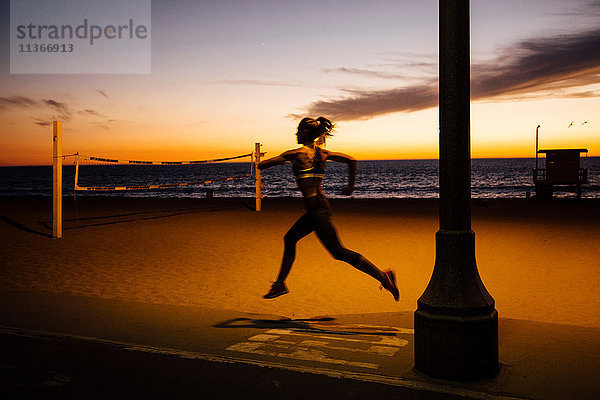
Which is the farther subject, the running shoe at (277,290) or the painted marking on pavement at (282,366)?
the running shoe at (277,290)

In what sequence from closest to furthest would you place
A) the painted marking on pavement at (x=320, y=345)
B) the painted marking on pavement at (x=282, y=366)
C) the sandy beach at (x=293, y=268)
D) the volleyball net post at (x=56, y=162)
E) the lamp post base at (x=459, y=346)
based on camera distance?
1. the painted marking on pavement at (x=282, y=366)
2. the lamp post base at (x=459, y=346)
3. the painted marking on pavement at (x=320, y=345)
4. the sandy beach at (x=293, y=268)
5. the volleyball net post at (x=56, y=162)

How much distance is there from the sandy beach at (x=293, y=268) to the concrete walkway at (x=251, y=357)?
0.96m

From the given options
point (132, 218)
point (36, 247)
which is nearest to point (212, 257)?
point (36, 247)

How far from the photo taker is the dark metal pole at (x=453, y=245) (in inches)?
158

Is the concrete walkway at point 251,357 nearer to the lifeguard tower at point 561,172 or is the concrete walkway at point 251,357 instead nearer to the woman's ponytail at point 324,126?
the woman's ponytail at point 324,126

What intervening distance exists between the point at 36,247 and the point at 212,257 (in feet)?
14.5

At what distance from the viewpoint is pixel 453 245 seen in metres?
4.13

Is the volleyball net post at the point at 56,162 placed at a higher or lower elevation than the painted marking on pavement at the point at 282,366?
higher

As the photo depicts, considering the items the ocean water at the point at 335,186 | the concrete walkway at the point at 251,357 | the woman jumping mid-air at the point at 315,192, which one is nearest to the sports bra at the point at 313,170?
the woman jumping mid-air at the point at 315,192

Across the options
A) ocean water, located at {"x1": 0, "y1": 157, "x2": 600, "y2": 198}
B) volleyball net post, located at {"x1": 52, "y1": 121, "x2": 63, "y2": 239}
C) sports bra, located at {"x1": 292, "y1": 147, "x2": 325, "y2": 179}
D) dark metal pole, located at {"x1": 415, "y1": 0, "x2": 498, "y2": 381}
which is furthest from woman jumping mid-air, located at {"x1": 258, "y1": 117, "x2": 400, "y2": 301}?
ocean water, located at {"x1": 0, "y1": 157, "x2": 600, "y2": 198}

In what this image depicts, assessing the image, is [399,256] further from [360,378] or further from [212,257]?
[360,378]

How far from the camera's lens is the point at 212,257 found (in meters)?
11.1

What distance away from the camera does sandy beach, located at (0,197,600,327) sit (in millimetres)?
7152

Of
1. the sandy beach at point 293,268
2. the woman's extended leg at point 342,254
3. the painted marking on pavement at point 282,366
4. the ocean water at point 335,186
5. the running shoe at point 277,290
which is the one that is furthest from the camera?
the ocean water at point 335,186
